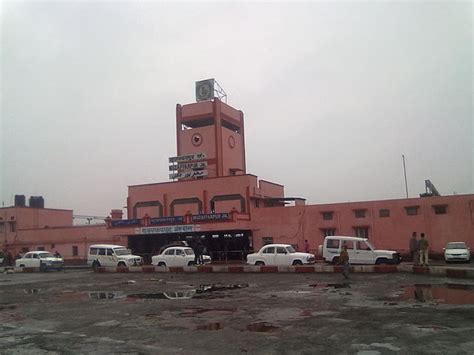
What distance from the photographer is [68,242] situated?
51156 millimetres

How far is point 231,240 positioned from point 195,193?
22.8 ft

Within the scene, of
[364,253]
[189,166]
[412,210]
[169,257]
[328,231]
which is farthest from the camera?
[189,166]

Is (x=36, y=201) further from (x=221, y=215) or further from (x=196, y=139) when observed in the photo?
(x=221, y=215)

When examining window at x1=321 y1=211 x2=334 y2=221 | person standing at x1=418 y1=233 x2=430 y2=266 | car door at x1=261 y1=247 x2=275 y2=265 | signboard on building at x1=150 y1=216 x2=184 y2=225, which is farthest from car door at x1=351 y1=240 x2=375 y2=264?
signboard on building at x1=150 y1=216 x2=184 y2=225

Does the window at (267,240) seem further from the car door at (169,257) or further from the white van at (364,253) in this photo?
the white van at (364,253)

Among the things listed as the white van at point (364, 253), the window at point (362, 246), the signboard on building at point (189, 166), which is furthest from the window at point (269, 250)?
the signboard on building at point (189, 166)

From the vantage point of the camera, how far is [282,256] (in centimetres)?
2545

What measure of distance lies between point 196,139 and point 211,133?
2.10 metres

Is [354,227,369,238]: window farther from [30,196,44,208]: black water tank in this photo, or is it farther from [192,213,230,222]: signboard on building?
[30,196,44,208]: black water tank

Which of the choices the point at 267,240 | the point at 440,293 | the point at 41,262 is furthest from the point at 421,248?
the point at 41,262

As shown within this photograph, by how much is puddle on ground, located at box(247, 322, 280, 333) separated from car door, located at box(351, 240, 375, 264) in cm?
1598

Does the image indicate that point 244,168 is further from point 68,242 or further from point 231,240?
point 68,242

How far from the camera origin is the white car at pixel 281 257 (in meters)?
25.1

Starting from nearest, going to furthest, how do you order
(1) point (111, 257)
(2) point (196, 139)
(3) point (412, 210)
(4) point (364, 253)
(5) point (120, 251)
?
1. (4) point (364, 253)
2. (1) point (111, 257)
3. (5) point (120, 251)
4. (3) point (412, 210)
5. (2) point (196, 139)
